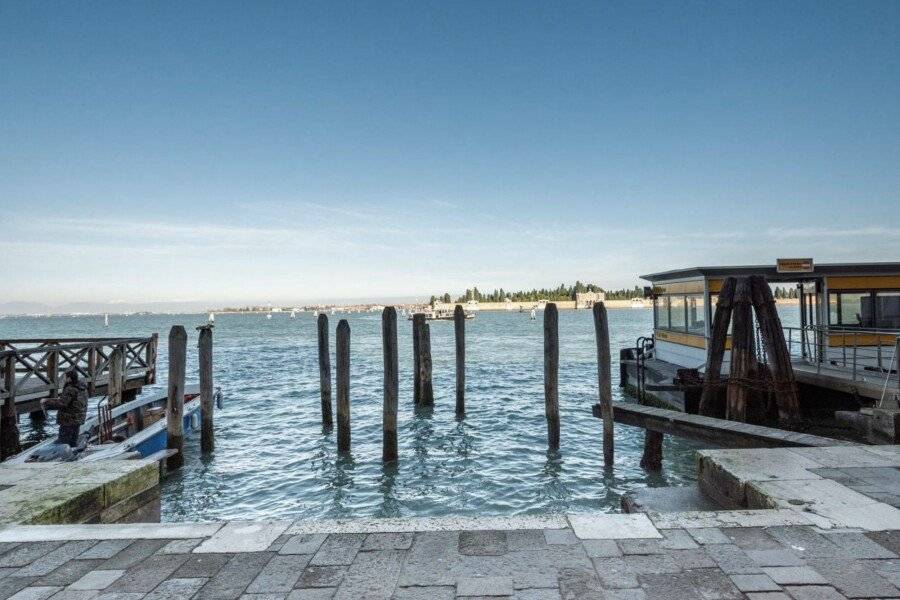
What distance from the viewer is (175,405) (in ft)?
37.3

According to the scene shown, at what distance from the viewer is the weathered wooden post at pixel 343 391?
12445 millimetres

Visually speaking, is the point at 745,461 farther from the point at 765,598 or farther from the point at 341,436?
the point at 341,436

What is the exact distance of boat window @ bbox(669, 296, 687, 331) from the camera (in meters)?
17.5

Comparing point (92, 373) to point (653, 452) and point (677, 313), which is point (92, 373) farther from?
point (677, 313)

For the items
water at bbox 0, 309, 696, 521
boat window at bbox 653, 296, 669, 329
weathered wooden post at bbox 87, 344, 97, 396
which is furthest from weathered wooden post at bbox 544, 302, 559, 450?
weathered wooden post at bbox 87, 344, 97, 396

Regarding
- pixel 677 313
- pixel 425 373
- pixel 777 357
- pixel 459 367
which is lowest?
pixel 425 373

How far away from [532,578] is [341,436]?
9.64 meters

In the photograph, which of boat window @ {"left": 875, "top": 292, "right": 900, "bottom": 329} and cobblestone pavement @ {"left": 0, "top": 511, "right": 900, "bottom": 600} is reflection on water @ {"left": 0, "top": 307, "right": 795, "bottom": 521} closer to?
cobblestone pavement @ {"left": 0, "top": 511, "right": 900, "bottom": 600}

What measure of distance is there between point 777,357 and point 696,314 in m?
5.42

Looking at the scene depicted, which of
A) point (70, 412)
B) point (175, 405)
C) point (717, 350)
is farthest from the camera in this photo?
point (717, 350)

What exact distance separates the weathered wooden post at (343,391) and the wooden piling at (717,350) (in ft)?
27.6

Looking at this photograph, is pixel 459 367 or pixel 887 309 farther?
pixel 459 367

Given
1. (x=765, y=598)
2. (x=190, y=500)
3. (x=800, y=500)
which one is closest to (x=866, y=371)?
(x=800, y=500)

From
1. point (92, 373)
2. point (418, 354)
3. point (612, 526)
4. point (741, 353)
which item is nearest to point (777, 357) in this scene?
point (741, 353)
